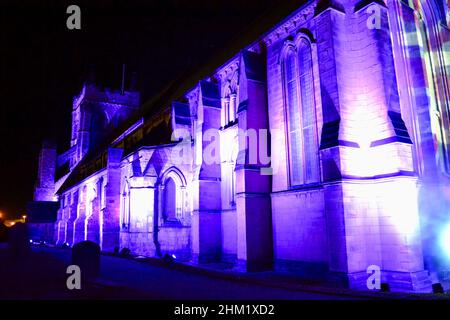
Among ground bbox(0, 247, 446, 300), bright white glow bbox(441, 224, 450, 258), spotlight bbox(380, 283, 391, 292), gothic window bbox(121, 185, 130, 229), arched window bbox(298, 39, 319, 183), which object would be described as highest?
arched window bbox(298, 39, 319, 183)

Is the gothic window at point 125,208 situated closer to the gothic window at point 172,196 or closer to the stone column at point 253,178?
the gothic window at point 172,196

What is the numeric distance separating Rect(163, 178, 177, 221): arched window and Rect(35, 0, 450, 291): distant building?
2.8 inches

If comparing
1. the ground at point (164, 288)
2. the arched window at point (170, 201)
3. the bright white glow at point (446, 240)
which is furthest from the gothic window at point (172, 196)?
the bright white glow at point (446, 240)

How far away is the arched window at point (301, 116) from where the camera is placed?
13.7 m

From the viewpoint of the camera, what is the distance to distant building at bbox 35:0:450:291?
1104cm

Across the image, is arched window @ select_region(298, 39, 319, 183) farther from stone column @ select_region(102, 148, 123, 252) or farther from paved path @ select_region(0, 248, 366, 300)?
stone column @ select_region(102, 148, 123, 252)

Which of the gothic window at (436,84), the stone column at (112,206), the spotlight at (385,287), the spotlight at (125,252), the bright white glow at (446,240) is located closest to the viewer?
the spotlight at (385,287)

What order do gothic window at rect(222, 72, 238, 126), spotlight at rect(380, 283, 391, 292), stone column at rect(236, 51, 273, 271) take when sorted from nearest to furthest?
spotlight at rect(380, 283, 391, 292), stone column at rect(236, 51, 273, 271), gothic window at rect(222, 72, 238, 126)

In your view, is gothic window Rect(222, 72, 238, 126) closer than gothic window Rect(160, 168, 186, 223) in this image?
Yes

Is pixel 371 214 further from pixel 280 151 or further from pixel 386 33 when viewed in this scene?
pixel 386 33

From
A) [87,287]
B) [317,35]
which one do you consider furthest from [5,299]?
[317,35]

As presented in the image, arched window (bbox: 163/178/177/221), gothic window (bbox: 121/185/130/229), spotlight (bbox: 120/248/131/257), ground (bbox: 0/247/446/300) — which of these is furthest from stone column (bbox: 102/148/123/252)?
ground (bbox: 0/247/446/300)

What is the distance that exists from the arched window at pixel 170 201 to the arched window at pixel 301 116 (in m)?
9.08

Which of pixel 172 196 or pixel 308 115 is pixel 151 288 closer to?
pixel 308 115
